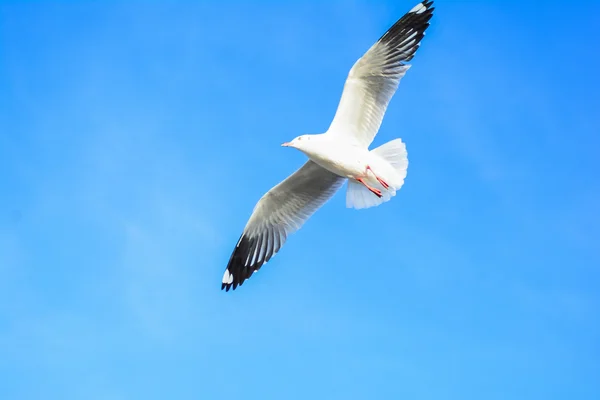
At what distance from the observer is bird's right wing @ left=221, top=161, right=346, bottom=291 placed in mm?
7934

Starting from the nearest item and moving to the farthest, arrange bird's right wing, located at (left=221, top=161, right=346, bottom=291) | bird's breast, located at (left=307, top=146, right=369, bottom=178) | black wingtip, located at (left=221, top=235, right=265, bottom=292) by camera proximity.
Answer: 1. bird's breast, located at (left=307, top=146, right=369, bottom=178)
2. bird's right wing, located at (left=221, top=161, right=346, bottom=291)
3. black wingtip, located at (left=221, top=235, right=265, bottom=292)

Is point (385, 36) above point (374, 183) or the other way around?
above

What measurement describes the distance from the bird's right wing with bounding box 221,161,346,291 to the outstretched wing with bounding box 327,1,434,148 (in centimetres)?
55

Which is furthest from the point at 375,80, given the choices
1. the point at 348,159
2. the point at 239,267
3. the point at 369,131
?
the point at 239,267

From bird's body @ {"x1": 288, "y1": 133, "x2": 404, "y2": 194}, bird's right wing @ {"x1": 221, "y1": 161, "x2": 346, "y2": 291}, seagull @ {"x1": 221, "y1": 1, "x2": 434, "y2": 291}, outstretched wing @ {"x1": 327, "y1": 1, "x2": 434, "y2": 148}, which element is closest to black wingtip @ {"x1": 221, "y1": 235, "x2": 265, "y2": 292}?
bird's right wing @ {"x1": 221, "y1": 161, "x2": 346, "y2": 291}

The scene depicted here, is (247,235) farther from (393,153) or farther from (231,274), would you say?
(393,153)

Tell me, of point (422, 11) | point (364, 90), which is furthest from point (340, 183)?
point (422, 11)

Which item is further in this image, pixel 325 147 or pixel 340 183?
pixel 340 183

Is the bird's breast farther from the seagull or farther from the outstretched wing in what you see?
the outstretched wing

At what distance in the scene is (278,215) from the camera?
8.16 m

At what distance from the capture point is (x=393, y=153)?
7.36 m

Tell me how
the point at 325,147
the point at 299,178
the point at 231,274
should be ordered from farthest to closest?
the point at 231,274
the point at 299,178
the point at 325,147

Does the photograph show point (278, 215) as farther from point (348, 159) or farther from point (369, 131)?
point (369, 131)

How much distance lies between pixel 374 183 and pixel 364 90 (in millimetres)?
837
